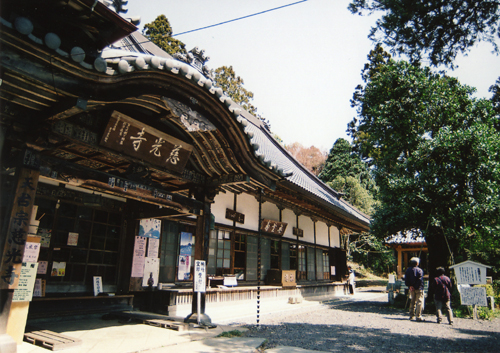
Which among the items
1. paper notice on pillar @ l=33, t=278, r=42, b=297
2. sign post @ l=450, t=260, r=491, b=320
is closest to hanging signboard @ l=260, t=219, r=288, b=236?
sign post @ l=450, t=260, r=491, b=320

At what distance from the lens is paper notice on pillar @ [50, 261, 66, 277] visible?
6.97m

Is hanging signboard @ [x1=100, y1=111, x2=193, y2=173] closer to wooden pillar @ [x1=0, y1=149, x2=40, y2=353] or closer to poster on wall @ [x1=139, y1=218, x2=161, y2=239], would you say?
wooden pillar @ [x1=0, y1=149, x2=40, y2=353]

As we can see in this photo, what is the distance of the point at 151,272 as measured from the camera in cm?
851

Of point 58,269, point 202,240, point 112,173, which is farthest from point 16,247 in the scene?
point 202,240

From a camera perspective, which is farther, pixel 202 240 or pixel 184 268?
pixel 184 268

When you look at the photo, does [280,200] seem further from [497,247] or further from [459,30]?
[497,247]

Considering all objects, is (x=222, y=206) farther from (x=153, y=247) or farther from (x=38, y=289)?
(x=38, y=289)

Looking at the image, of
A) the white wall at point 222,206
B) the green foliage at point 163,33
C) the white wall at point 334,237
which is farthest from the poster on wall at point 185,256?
the green foliage at point 163,33

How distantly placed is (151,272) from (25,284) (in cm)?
395

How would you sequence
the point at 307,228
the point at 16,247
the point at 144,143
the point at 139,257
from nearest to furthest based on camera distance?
the point at 16,247 → the point at 144,143 → the point at 139,257 → the point at 307,228

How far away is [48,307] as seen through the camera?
258 inches

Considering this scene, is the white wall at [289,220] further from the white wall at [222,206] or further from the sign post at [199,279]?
the sign post at [199,279]

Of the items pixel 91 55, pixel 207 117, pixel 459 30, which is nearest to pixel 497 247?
pixel 459 30

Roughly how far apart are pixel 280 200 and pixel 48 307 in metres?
7.97
